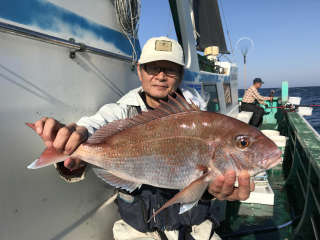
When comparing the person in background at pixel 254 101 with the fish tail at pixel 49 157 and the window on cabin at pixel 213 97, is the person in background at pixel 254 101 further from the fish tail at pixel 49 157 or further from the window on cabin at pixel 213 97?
the fish tail at pixel 49 157

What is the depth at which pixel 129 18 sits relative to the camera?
266 centimetres

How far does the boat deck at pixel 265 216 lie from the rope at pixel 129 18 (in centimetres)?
310

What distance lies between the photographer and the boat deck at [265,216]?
330 cm

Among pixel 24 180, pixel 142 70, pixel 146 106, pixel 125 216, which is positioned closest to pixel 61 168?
pixel 24 180

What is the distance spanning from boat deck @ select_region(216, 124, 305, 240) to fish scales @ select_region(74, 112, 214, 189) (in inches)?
95.7

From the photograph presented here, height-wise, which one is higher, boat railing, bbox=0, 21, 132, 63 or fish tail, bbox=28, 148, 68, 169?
boat railing, bbox=0, 21, 132, 63

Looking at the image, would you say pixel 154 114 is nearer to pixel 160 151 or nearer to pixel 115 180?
pixel 160 151

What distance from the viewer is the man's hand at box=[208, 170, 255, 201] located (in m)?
1.43

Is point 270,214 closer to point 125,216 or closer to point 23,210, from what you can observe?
point 125,216

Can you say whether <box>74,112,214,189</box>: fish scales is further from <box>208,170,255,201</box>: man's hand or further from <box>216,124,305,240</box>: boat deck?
<box>216,124,305,240</box>: boat deck

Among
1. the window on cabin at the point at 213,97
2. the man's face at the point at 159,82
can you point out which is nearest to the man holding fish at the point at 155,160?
the man's face at the point at 159,82

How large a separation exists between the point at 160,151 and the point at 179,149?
0.45ft

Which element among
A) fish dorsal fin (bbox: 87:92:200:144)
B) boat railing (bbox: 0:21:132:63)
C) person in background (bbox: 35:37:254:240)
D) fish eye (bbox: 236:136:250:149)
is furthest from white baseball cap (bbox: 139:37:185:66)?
fish eye (bbox: 236:136:250:149)

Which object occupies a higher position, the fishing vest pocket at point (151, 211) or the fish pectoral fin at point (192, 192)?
the fish pectoral fin at point (192, 192)
